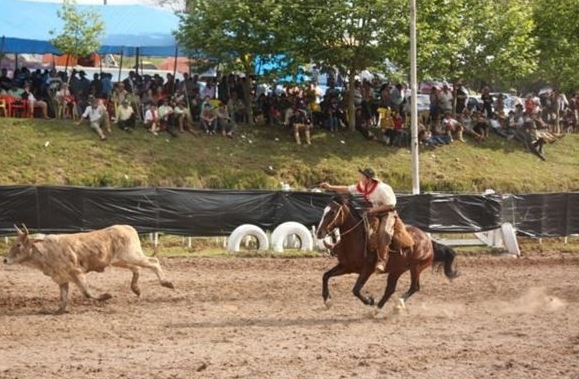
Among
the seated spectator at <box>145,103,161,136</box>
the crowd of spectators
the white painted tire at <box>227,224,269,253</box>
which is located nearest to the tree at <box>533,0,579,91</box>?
the crowd of spectators

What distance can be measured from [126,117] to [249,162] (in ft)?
13.9

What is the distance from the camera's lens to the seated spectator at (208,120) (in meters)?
33.2

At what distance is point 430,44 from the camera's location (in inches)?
1407

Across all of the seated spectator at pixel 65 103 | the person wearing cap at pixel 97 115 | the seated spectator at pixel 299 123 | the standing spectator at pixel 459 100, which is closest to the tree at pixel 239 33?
the seated spectator at pixel 299 123

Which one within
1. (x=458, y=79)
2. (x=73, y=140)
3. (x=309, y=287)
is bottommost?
(x=309, y=287)

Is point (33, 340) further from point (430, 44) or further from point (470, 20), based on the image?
point (470, 20)

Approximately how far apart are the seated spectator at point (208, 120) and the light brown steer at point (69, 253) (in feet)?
57.1

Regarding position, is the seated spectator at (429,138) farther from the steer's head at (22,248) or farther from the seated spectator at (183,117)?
the steer's head at (22,248)

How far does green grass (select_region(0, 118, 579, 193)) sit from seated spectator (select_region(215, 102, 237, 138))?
342 millimetres

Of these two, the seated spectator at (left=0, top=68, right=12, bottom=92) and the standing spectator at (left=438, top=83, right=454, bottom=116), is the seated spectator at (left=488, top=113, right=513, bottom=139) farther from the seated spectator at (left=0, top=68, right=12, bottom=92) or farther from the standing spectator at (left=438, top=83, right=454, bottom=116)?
the seated spectator at (left=0, top=68, right=12, bottom=92)

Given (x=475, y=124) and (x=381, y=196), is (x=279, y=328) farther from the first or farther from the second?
(x=475, y=124)

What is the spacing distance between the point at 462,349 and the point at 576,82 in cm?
3490

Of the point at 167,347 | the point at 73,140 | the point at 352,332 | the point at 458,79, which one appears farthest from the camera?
the point at 458,79

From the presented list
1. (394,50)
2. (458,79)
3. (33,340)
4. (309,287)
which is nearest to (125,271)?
(309,287)
